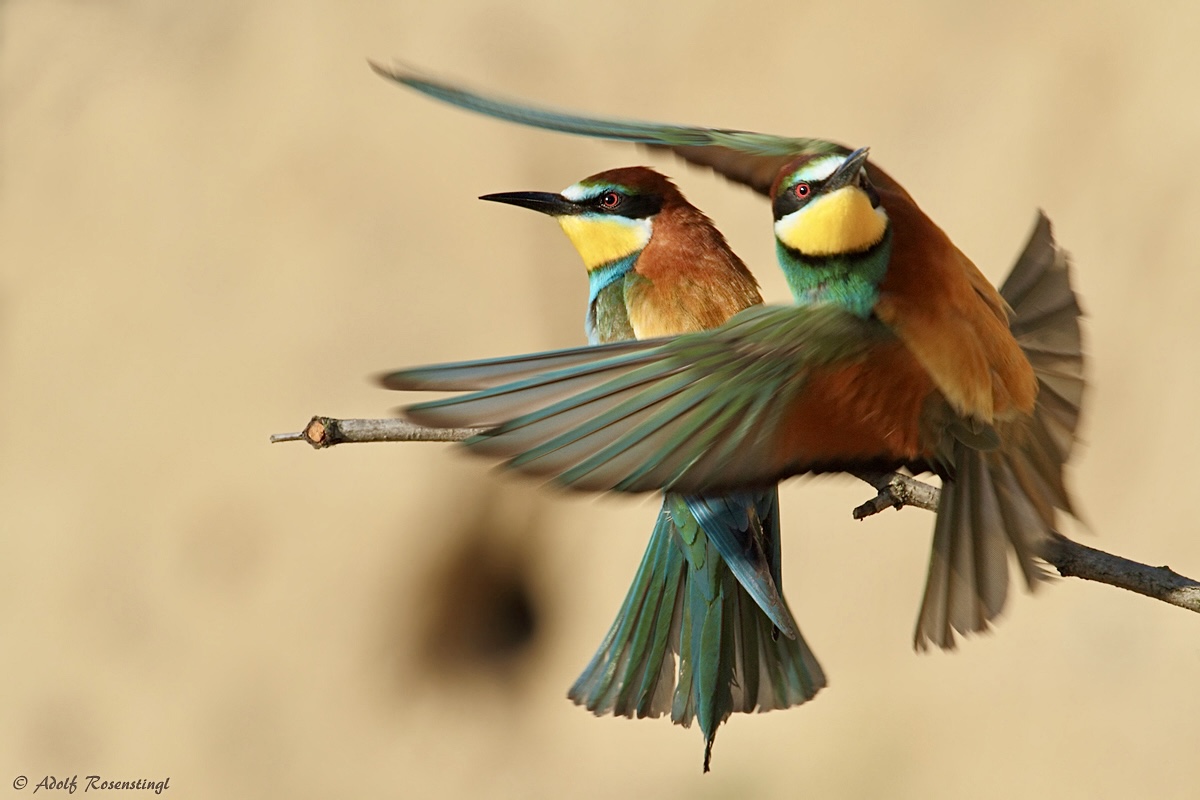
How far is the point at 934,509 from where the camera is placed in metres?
1.21

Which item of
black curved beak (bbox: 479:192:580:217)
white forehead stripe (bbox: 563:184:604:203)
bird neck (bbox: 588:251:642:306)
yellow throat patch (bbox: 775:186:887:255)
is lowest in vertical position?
yellow throat patch (bbox: 775:186:887:255)

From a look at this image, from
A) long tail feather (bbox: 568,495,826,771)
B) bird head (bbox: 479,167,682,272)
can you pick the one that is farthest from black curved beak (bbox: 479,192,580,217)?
long tail feather (bbox: 568,495,826,771)

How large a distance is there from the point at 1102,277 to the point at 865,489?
73 cm

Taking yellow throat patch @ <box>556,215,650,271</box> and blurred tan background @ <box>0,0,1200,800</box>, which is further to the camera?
blurred tan background @ <box>0,0,1200,800</box>

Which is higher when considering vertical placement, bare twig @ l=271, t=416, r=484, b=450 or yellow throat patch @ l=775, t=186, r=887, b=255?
yellow throat patch @ l=775, t=186, r=887, b=255

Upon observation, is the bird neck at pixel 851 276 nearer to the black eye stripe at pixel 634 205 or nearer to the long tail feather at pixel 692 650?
A: the long tail feather at pixel 692 650

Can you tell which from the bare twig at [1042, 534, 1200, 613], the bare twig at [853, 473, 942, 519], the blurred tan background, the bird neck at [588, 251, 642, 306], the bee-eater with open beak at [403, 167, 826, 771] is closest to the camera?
the bare twig at [1042, 534, 1200, 613]

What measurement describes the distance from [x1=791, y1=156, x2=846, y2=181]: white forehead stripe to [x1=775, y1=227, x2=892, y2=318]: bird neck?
0.23 ft

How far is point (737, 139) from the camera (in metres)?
1.34

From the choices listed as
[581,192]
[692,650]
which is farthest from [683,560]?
[581,192]

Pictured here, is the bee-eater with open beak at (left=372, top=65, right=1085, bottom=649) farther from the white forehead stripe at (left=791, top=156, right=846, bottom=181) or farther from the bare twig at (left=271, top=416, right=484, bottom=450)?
the bare twig at (left=271, top=416, right=484, bottom=450)

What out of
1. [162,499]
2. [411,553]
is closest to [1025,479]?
[411,553]

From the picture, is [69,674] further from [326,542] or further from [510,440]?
[510,440]

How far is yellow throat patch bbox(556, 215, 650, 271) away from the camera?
1.76 meters
